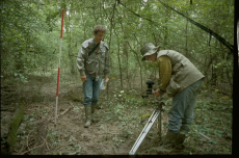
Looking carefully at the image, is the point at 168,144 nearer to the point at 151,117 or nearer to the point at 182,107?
the point at 151,117

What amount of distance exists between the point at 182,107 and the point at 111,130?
1316 mm

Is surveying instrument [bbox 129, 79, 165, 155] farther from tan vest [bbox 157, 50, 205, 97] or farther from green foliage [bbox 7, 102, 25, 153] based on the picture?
green foliage [bbox 7, 102, 25, 153]

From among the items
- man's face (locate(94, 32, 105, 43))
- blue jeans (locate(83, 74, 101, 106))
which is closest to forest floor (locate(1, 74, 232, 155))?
blue jeans (locate(83, 74, 101, 106))

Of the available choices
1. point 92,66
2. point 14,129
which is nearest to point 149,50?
point 92,66

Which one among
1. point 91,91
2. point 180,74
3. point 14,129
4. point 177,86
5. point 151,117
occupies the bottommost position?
A: point 14,129

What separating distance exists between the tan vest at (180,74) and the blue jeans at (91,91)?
4.85ft

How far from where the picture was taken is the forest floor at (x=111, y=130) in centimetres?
203

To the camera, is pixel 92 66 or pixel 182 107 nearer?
pixel 182 107

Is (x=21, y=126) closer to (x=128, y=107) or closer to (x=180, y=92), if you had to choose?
(x=128, y=107)

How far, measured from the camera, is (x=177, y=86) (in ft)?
6.51

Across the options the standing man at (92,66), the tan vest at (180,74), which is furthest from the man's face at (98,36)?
the tan vest at (180,74)

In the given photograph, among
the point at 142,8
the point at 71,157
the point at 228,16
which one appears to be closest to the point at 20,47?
the point at 71,157

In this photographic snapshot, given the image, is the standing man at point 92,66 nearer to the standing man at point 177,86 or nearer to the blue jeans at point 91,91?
the blue jeans at point 91,91

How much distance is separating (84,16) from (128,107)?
2188mm
